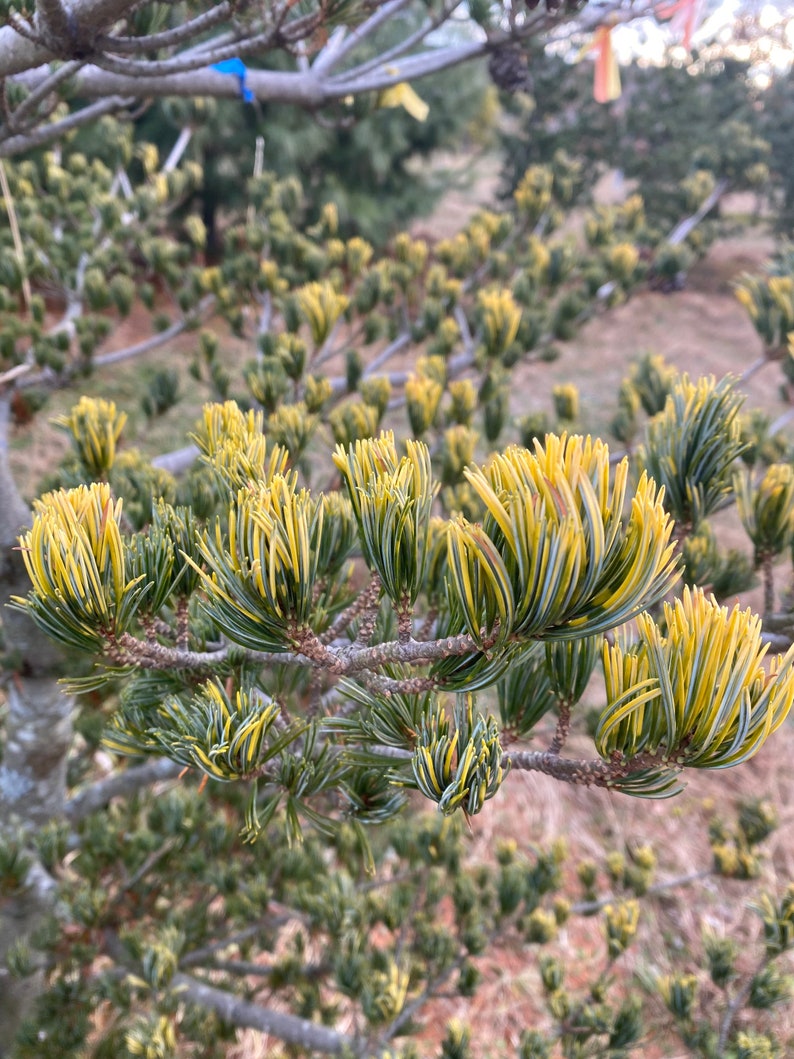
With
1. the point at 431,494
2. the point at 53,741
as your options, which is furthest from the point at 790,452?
the point at 53,741

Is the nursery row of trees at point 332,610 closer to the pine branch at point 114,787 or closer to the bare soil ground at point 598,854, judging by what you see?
the pine branch at point 114,787

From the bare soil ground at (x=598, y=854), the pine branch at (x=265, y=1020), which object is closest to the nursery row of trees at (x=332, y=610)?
the pine branch at (x=265, y=1020)

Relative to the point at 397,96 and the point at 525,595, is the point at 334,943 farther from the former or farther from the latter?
the point at 397,96

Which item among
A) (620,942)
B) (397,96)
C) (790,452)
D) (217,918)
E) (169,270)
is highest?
(397,96)

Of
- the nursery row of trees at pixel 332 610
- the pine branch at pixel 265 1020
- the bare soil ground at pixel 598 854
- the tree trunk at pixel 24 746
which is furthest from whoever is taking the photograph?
the bare soil ground at pixel 598 854

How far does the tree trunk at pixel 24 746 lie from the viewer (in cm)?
101

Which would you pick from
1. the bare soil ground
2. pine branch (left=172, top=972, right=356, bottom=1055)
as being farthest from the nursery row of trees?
the bare soil ground

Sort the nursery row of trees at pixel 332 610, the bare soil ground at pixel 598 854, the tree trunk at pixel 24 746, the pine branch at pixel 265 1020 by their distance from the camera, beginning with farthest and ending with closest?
the bare soil ground at pixel 598 854, the pine branch at pixel 265 1020, the tree trunk at pixel 24 746, the nursery row of trees at pixel 332 610

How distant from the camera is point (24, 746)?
1165mm

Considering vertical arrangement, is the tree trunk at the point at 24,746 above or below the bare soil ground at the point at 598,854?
above

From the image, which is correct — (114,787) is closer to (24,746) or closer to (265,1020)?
(24,746)

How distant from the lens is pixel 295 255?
1910mm

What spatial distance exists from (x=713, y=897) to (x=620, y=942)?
1.61 m

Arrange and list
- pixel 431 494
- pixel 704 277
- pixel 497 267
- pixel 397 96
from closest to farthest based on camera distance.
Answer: pixel 431 494
pixel 397 96
pixel 497 267
pixel 704 277
